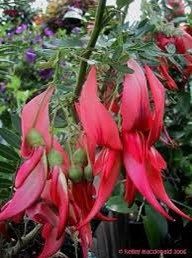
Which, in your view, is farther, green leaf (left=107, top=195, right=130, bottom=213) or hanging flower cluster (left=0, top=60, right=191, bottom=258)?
green leaf (left=107, top=195, right=130, bottom=213)

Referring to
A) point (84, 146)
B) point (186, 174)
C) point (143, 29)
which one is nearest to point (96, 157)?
point (84, 146)

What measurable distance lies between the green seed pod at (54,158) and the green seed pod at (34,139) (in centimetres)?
1

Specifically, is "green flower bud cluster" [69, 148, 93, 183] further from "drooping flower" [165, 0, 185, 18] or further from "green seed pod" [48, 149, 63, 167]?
"drooping flower" [165, 0, 185, 18]

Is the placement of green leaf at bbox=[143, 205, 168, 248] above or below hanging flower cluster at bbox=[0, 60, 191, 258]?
below

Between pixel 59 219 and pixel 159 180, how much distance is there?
10 cm

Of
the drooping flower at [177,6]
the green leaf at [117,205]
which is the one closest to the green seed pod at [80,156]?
the green leaf at [117,205]

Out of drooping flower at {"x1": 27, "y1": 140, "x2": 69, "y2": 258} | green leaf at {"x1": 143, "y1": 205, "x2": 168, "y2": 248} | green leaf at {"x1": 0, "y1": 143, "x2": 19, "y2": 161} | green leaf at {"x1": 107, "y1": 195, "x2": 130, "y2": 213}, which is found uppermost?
drooping flower at {"x1": 27, "y1": 140, "x2": 69, "y2": 258}

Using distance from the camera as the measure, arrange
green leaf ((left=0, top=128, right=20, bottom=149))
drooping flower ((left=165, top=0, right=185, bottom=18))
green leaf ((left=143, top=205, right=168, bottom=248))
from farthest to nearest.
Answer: drooping flower ((left=165, top=0, right=185, bottom=18)), green leaf ((left=143, top=205, right=168, bottom=248)), green leaf ((left=0, top=128, right=20, bottom=149))

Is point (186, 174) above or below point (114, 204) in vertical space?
below

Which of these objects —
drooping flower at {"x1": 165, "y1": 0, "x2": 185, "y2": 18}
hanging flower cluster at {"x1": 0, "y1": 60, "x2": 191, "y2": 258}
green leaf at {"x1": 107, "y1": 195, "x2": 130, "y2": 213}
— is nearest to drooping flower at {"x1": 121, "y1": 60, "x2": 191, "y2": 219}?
hanging flower cluster at {"x1": 0, "y1": 60, "x2": 191, "y2": 258}

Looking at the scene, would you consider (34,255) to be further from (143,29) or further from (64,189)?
(64,189)

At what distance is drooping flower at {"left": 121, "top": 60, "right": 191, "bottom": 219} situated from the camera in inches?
21.5

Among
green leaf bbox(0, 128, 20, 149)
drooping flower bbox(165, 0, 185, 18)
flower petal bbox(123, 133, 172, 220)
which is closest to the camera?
flower petal bbox(123, 133, 172, 220)

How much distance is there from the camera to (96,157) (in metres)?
0.60
